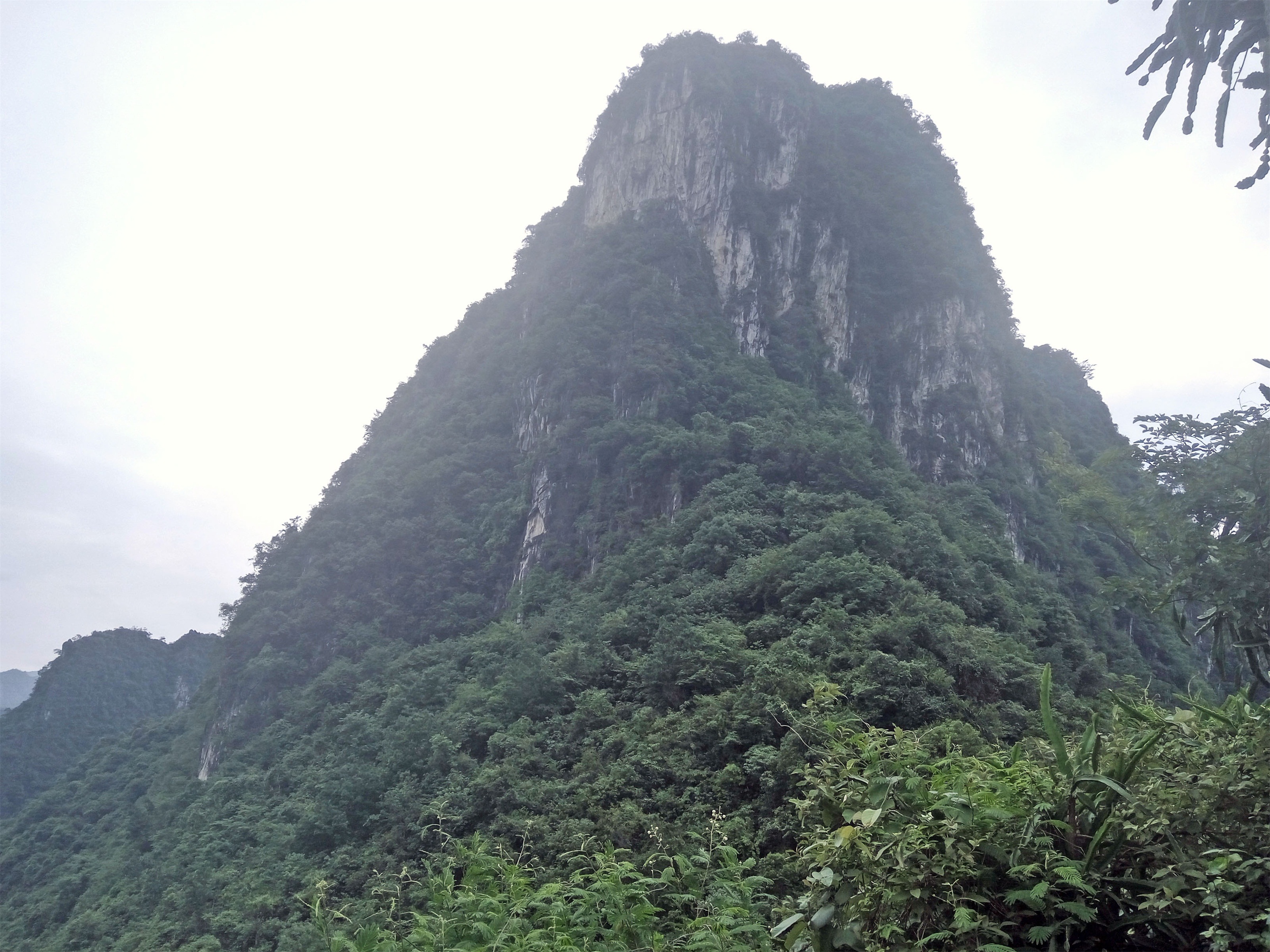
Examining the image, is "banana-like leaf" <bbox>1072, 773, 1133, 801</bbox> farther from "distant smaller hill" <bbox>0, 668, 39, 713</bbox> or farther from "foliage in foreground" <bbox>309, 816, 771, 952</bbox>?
"distant smaller hill" <bbox>0, 668, 39, 713</bbox>

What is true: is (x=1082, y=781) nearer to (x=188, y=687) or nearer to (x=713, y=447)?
(x=713, y=447)

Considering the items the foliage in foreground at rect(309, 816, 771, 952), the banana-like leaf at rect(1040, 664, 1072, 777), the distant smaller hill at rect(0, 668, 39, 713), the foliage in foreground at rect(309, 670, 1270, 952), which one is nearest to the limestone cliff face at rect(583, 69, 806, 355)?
the foliage in foreground at rect(309, 816, 771, 952)

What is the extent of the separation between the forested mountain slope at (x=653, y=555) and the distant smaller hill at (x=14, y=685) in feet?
292

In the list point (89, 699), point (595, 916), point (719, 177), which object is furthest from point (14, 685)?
point (595, 916)

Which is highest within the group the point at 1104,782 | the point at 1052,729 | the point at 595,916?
the point at 1052,729

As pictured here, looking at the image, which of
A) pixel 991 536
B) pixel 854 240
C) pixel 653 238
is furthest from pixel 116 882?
pixel 854 240

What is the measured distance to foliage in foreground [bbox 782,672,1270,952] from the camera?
6.18 feet

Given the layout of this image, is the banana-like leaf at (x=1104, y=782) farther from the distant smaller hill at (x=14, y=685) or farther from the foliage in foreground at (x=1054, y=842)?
the distant smaller hill at (x=14, y=685)

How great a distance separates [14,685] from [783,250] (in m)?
123

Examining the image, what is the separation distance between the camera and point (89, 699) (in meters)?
46.5

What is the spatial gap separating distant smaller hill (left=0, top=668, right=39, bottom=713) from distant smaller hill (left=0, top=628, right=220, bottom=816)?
227ft

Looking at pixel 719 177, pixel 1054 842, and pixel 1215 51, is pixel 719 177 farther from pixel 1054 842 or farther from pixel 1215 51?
pixel 1054 842

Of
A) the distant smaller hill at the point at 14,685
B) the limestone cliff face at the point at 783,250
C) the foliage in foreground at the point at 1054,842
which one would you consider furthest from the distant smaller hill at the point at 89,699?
the distant smaller hill at the point at 14,685

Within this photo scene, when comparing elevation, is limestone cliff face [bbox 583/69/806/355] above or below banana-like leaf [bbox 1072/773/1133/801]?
above
